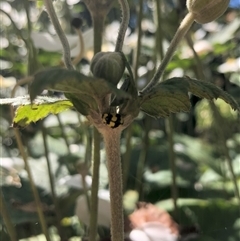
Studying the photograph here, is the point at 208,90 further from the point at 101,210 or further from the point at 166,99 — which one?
the point at 101,210

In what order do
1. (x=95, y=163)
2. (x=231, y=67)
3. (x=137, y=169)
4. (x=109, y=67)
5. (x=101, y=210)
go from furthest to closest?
(x=231, y=67)
(x=137, y=169)
(x=101, y=210)
(x=95, y=163)
(x=109, y=67)

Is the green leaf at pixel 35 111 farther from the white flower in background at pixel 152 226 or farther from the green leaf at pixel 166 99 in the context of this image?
the white flower in background at pixel 152 226

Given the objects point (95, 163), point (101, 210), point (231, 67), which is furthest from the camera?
point (231, 67)

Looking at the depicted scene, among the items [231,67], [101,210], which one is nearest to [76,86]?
[101,210]

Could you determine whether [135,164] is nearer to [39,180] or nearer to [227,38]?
[39,180]

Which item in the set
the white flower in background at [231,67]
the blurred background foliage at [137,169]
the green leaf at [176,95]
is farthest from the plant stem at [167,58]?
the white flower in background at [231,67]

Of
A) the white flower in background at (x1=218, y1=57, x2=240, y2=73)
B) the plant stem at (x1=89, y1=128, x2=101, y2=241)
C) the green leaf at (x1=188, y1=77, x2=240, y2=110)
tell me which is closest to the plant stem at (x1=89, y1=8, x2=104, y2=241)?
the plant stem at (x1=89, y1=128, x2=101, y2=241)

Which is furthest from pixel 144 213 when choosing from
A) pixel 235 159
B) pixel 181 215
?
pixel 235 159

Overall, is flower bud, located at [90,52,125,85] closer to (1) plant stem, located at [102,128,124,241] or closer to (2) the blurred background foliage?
(1) plant stem, located at [102,128,124,241]
